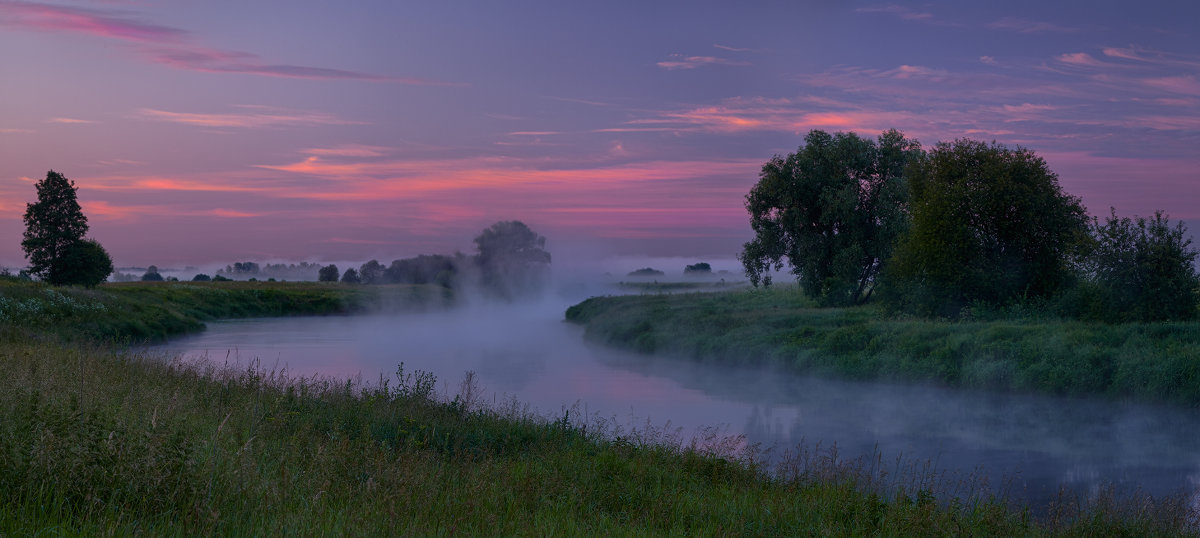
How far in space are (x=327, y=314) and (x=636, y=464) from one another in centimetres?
6058

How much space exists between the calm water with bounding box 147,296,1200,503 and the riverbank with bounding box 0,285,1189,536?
3742 millimetres

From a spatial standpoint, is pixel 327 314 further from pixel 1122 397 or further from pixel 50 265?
pixel 1122 397

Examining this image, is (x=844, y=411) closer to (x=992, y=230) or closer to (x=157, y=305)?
(x=992, y=230)

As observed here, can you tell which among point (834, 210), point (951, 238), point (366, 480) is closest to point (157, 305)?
point (834, 210)

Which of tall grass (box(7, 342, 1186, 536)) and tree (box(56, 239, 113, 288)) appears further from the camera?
tree (box(56, 239, 113, 288))

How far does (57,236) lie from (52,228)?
54cm

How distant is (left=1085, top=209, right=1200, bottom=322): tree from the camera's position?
24.2 meters

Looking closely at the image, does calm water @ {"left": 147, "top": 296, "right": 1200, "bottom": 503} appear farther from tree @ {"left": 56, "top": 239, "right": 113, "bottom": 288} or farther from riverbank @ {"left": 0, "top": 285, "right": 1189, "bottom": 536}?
tree @ {"left": 56, "top": 239, "right": 113, "bottom": 288}

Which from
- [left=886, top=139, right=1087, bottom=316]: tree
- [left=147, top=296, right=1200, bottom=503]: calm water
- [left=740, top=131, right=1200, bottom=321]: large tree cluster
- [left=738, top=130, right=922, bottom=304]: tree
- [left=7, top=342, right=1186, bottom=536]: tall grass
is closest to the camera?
[left=7, top=342, right=1186, bottom=536]: tall grass

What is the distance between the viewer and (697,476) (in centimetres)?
1061

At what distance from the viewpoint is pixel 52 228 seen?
4422cm

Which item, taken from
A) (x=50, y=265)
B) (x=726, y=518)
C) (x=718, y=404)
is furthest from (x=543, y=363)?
(x=50, y=265)

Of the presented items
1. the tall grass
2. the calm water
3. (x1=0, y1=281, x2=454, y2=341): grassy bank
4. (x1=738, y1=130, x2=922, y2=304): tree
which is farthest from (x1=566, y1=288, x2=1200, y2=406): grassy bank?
(x1=0, y1=281, x2=454, y2=341): grassy bank

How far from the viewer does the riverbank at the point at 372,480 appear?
231 inches
